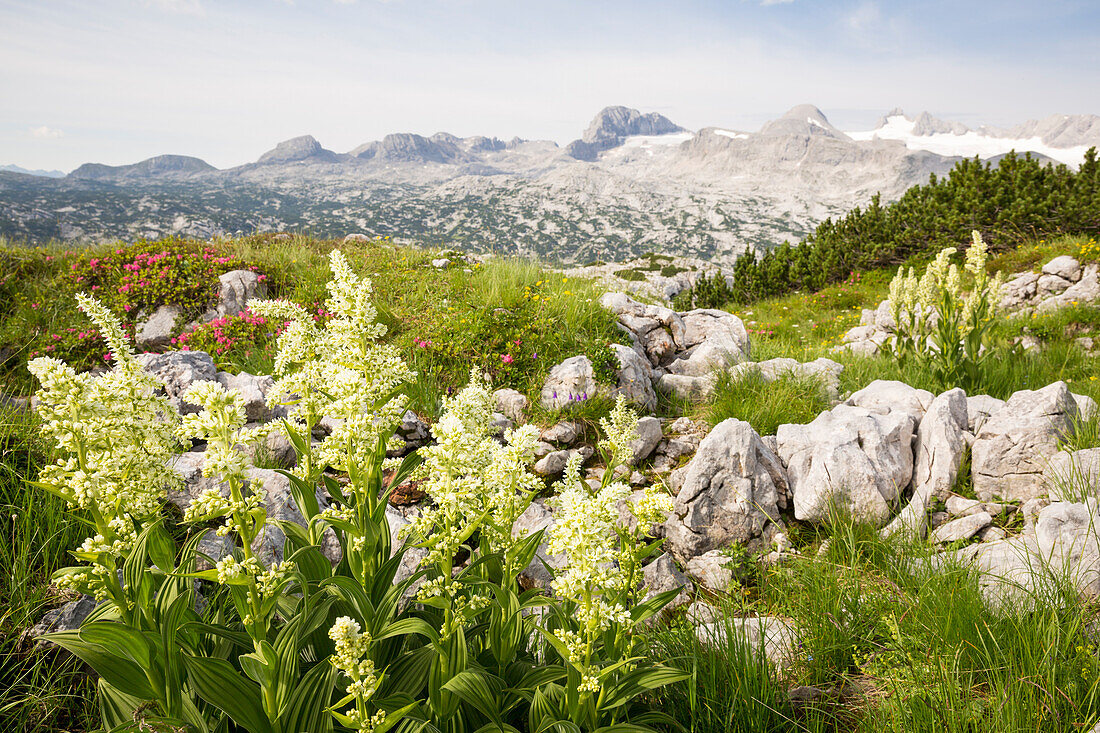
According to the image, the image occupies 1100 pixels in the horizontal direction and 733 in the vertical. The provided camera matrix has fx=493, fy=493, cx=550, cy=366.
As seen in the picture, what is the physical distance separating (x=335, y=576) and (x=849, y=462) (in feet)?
21.2

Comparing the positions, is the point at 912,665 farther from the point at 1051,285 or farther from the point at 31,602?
the point at 1051,285

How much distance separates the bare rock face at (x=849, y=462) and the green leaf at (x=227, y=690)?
20.1 ft

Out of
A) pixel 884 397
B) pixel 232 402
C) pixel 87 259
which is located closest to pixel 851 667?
pixel 232 402

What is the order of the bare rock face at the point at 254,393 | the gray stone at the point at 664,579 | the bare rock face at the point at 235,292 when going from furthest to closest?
the bare rock face at the point at 235,292 < the bare rock face at the point at 254,393 < the gray stone at the point at 664,579

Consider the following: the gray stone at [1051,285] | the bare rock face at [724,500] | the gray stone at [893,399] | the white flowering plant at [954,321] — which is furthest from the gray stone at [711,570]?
the gray stone at [1051,285]

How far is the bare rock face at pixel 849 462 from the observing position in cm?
643

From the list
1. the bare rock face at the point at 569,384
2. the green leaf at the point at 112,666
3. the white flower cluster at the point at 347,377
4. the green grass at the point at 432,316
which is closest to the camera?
the green leaf at the point at 112,666

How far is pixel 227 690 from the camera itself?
2484 millimetres

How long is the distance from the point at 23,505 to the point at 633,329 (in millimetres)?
9906

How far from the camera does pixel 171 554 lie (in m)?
2.71

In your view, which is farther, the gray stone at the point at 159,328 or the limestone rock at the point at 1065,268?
the limestone rock at the point at 1065,268

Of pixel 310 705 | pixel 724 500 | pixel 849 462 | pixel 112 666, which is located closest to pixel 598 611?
pixel 310 705

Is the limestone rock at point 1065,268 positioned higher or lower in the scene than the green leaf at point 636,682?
higher

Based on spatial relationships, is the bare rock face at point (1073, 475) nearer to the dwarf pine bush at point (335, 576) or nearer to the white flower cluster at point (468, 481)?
the dwarf pine bush at point (335, 576)
